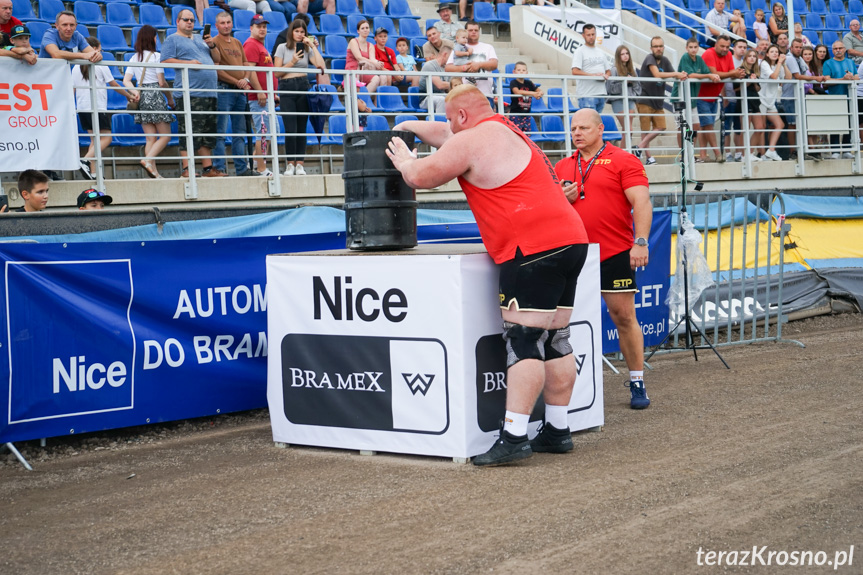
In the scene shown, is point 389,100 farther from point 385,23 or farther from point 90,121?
point 90,121

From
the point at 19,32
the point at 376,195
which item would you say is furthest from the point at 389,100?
the point at 376,195

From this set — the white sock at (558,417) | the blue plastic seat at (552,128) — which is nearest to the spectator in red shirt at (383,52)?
the blue plastic seat at (552,128)

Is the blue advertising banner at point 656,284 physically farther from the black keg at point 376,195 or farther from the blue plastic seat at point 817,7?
the blue plastic seat at point 817,7

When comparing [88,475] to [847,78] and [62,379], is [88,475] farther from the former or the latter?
[847,78]

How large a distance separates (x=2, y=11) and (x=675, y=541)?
8.85m

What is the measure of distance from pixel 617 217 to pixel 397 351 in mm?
2304

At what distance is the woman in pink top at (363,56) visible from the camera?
1305 centimetres

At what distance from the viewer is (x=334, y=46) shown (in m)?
15.2

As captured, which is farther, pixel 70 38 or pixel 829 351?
pixel 70 38

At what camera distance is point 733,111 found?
661 inches

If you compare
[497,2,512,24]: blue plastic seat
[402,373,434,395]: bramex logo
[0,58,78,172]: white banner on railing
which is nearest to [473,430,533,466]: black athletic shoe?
[402,373,434,395]: bramex logo

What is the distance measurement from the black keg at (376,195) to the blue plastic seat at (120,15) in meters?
8.78

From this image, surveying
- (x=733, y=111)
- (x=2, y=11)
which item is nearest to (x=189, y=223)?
(x=2, y=11)

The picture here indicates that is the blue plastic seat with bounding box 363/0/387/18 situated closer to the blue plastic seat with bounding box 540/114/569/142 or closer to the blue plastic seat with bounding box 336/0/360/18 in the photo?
the blue plastic seat with bounding box 336/0/360/18
